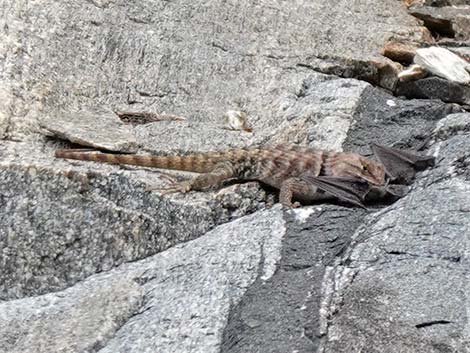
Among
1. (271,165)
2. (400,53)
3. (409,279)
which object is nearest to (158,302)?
(409,279)

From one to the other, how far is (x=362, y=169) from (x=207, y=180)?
1143 mm

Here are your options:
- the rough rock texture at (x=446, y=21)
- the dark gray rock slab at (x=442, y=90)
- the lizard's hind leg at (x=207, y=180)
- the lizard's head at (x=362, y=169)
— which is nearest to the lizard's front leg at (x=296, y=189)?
the lizard's head at (x=362, y=169)

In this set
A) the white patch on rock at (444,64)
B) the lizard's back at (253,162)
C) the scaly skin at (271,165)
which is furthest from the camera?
the white patch on rock at (444,64)

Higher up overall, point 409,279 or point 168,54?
point 409,279

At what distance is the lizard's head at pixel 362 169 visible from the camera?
22.0 ft

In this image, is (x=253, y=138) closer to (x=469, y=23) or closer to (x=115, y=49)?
(x=115, y=49)

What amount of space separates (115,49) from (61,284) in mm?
2988

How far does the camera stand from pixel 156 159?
7.01 m

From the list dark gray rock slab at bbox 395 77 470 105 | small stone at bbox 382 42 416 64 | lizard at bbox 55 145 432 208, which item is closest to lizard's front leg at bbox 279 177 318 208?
lizard at bbox 55 145 432 208

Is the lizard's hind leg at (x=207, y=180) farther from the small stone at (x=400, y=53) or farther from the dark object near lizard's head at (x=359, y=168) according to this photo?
the small stone at (x=400, y=53)

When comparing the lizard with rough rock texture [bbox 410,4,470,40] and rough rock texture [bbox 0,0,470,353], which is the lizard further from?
rough rock texture [bbox 410,4,470,40]

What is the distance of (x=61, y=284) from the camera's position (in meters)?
6.15

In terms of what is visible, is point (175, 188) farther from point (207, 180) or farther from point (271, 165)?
point (271, 165)

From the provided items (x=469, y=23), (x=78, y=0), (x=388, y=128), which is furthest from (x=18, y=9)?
(x=469, y=23)
